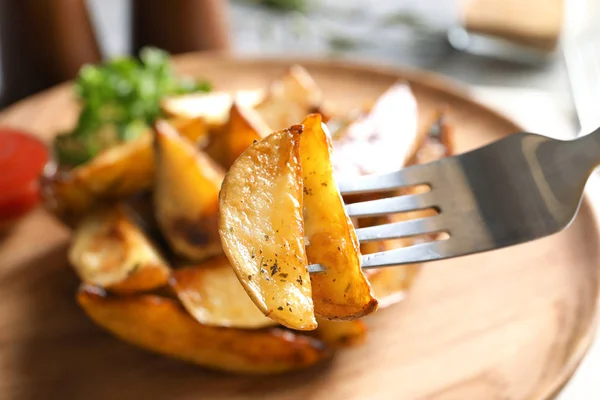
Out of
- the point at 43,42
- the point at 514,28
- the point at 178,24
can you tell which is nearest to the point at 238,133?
the point at 178,24

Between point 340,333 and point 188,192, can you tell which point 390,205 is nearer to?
point 340,333

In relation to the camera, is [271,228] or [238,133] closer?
[271,228]

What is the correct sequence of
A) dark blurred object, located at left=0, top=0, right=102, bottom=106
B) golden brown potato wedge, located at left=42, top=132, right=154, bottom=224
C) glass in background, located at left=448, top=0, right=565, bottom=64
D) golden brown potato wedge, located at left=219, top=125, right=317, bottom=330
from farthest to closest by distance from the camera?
1. glass in background, located at left=448, top=0, right=565, bottom=64
2. dark blurred object, located at left=0, top=0, right=102, bottom=106
3. golden brown potato wedge, located at left=42, top=132, right=154, bottom=224
4. golden brown potato wedge, located at left=219, top=125, right=317, bottom=330

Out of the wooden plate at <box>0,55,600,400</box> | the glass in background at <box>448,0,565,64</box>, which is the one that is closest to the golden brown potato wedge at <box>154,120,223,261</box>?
the wooden plate at <box>0,55,600,400</box>

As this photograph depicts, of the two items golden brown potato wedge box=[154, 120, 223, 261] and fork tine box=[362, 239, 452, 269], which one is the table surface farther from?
fork tine box=[362, 239, 452, 269]

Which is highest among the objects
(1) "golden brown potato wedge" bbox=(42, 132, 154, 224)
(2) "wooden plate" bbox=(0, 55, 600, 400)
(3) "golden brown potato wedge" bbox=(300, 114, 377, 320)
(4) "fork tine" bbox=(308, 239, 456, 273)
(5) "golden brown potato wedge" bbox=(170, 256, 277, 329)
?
(3) "golden brown potato wedge" bbox=(300, 114, 377, 320)

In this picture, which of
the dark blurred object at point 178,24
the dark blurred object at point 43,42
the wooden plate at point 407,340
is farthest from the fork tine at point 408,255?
the dark blurred object at point 43,42
